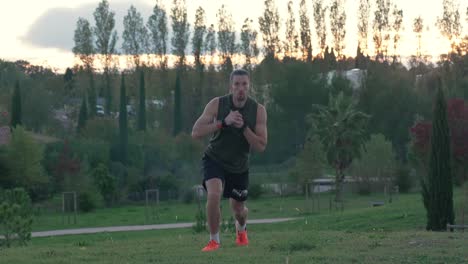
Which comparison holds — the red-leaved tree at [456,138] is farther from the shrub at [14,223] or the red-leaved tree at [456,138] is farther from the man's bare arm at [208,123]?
the man's bare arm at [208,123]

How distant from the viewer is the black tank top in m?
10.7

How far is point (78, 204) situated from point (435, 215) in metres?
35.1

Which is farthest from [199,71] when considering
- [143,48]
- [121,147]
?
[121,147]

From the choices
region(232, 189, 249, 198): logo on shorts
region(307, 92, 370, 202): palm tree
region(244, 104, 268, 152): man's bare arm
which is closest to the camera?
region(244, 104, 268, 152): man's bare arm

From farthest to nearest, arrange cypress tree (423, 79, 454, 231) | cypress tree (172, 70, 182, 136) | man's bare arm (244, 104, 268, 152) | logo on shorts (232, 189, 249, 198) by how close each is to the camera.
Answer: cypress tree (172, 70, 182, 136) < cypress tree (423, 79, 454, 231) < logo on shorts (232, 189, 249, 198) < man's bare arm (244, 104, 268, 152)

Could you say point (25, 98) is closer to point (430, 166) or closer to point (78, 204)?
point (78, 204)

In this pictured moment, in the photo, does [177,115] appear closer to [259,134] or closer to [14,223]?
[14,223]

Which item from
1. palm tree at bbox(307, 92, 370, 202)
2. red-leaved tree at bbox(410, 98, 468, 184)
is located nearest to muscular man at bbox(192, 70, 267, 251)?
red-leaved tree at bbox(410, 98, 468, 184)

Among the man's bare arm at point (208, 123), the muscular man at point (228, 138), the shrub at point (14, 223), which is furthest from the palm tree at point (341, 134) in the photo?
the man's bare arm at point (208, 123)

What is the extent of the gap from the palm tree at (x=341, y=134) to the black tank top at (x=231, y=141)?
4794cm

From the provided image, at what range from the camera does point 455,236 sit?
1216 cm

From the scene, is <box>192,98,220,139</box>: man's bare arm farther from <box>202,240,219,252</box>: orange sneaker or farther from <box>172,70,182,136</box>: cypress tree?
<box>172,70,182,136</box>: cypress tree

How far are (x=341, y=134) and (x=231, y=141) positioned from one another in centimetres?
4935

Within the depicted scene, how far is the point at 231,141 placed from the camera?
10797 mm
